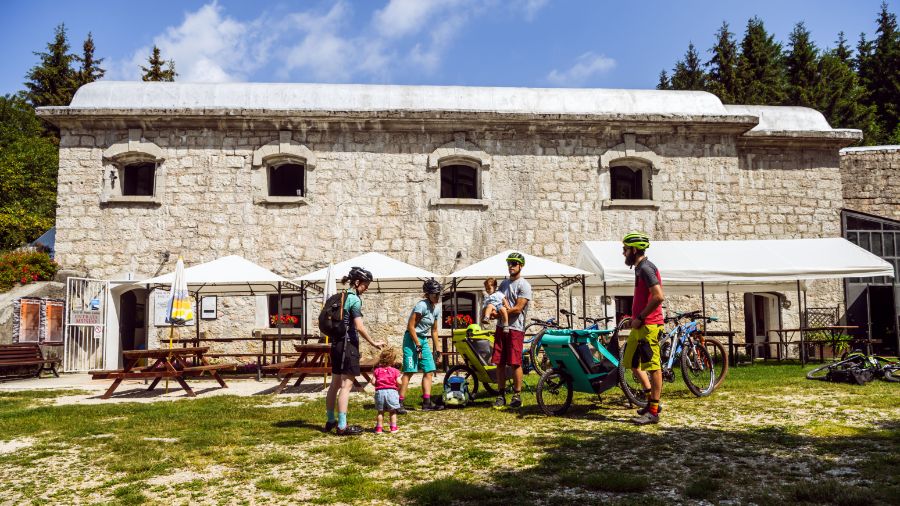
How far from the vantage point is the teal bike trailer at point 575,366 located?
245 inches

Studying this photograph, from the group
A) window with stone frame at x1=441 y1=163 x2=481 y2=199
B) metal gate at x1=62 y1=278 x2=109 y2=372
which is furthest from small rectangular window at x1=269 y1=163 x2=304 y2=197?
metal gate at x1=62 y1=278 x2=109 y2=372

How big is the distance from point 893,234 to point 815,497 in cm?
1423

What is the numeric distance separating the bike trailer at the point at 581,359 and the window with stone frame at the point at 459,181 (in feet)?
27.2

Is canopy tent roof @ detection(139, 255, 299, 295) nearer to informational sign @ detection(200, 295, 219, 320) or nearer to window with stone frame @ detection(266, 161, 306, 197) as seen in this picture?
informational sign @ detection(200, 295, 219, 320)

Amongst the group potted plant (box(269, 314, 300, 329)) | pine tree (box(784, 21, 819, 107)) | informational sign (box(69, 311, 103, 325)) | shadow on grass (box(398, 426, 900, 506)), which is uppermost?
pine tree (box(784, 21, 819, 107))

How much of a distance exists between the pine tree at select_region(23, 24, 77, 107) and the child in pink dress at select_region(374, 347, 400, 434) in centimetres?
2807

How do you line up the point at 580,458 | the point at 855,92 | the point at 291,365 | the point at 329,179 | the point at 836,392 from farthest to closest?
the point at 855,92, the point at 329,179, the point at 291,365, the point at 836,392, the point at 580,458

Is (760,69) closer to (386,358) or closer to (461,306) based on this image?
(461,306)

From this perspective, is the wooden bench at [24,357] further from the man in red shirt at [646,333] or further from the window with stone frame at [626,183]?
the window with stone frame at [626,183]

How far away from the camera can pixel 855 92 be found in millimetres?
27250

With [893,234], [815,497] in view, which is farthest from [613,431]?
[893,234]

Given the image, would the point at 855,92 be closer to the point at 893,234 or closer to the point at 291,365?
the point at 893,234

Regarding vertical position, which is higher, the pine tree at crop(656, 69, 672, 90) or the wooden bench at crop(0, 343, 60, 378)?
the pine tree at crop(656, 69, 672, 90)

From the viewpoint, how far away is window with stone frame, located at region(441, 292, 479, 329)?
554 inches
